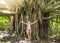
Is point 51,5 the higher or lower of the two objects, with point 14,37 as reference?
higher

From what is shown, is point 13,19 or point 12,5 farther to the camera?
point 13,19

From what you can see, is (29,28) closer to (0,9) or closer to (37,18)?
(37,18)

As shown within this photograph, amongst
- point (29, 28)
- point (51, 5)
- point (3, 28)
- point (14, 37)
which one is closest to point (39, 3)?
point (51, 5)

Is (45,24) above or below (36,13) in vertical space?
below

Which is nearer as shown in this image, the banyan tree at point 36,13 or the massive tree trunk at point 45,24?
the banyan tree at point 36,13

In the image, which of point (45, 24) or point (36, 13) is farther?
point (45, 24)

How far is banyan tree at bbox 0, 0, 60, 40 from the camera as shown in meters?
9.76

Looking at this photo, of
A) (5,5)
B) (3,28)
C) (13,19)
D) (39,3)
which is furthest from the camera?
(3,28)

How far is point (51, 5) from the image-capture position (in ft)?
32.4

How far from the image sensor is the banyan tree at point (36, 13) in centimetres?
976

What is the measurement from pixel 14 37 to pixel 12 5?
5.07 ft

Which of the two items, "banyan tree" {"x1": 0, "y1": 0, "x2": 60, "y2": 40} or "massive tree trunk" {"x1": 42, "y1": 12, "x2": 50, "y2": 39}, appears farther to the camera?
"massive tree trunk" {"x1": 42, "y1": 12, "x2": 50, "y2": 39}

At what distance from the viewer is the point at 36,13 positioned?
9922 mm

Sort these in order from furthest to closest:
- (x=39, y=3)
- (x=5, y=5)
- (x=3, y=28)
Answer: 1. (x=3, y=28)
2. (x=5, y=5)
3. (x=39, y=3)
